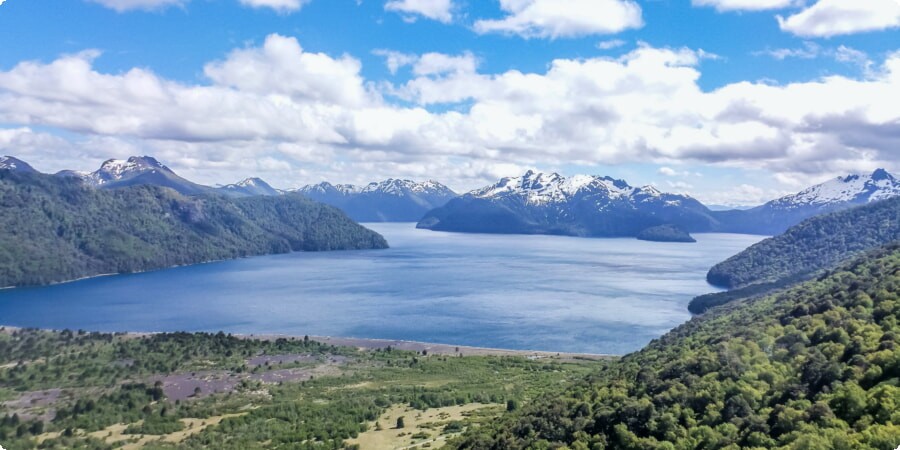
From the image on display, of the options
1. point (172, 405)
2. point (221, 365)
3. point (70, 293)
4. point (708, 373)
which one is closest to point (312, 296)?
point (70, 293)

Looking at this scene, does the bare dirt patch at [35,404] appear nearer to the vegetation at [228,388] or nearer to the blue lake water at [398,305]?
the vegetation at [228,388]

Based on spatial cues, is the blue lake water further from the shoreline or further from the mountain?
the mountain

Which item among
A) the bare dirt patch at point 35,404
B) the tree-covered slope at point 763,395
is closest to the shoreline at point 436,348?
the bare dirt patch at point 35,404

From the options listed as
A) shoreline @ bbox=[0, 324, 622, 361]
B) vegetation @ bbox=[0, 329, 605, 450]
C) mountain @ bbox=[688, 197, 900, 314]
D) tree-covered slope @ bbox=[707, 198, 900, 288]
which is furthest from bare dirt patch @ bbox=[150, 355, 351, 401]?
tree-covered slope @ bbox=[707, 198, 900, 288]

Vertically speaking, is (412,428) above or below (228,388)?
above

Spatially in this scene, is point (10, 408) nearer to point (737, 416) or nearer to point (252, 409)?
point (252, 409)

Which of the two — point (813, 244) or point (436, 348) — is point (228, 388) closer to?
point (436, 348)

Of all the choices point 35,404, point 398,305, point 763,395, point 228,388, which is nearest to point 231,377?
point 228,388
